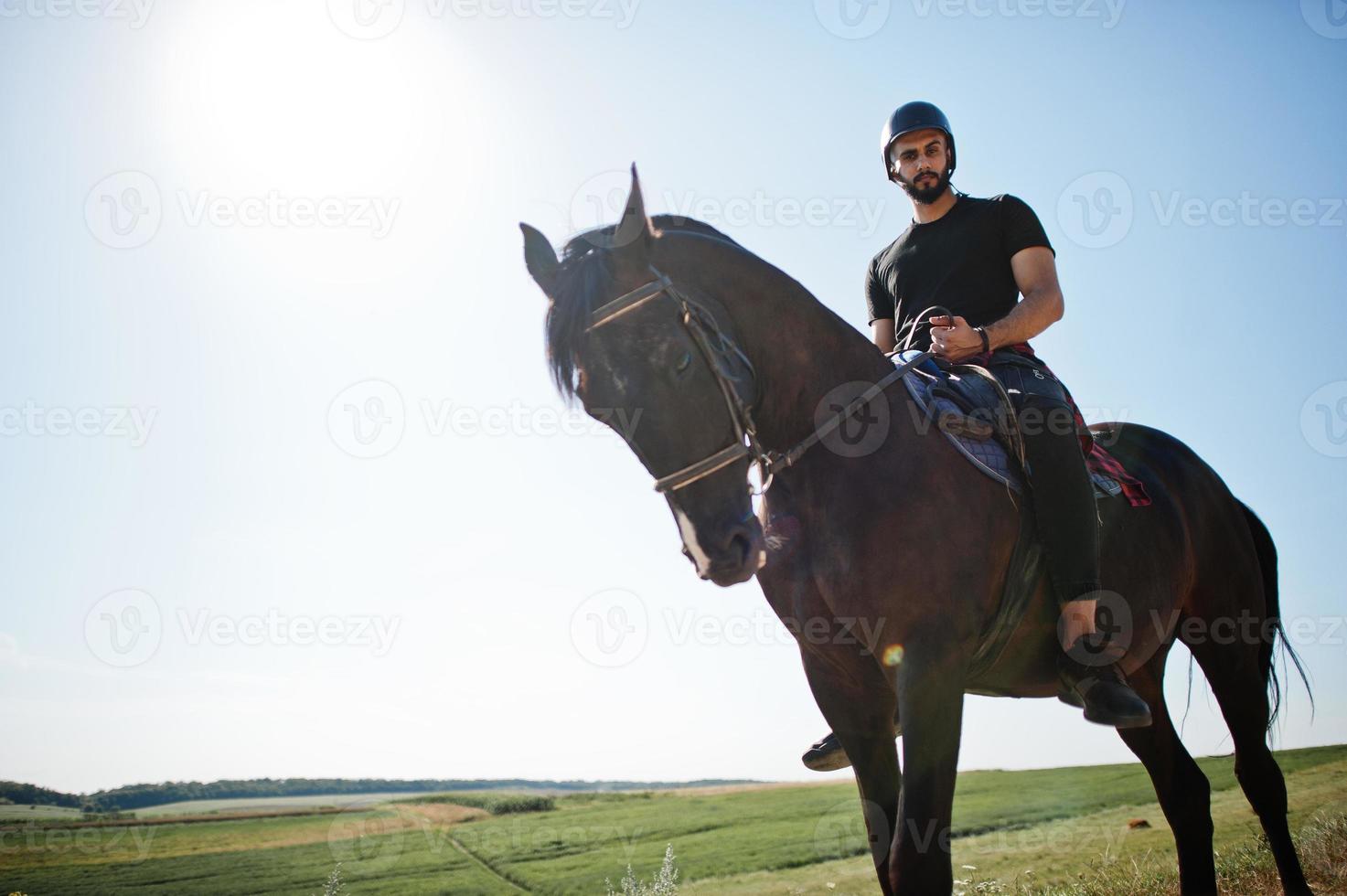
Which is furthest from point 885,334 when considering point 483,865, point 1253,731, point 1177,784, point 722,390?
point 483,865

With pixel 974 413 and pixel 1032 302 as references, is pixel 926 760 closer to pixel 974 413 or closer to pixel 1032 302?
A: pixel 974 413

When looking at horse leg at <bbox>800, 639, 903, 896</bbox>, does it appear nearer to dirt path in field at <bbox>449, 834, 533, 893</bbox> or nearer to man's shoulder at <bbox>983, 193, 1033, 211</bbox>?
man's shoulder at <bbox>983, 193, 1033, 211</bbox>

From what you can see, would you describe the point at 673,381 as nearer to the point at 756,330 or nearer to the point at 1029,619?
the point at 756,330

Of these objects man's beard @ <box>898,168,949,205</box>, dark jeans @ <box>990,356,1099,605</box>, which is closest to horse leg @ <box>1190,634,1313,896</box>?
dark jeans @ <box>990,356,1099,605</box>

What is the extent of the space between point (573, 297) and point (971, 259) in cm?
274

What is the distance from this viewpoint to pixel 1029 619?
4.03 m

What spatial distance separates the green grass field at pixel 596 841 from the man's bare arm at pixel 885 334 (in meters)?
18.2

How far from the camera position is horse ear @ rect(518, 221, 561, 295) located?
3.67 m

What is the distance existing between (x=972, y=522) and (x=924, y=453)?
0.39m

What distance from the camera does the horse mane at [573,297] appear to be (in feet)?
10.7

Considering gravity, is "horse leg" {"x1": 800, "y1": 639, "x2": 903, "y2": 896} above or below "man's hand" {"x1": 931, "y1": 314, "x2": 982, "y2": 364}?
below

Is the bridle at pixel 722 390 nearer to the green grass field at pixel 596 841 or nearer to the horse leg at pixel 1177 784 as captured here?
the horse leg at pixel 1177 784

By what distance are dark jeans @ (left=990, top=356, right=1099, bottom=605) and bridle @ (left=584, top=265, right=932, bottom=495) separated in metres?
1.07

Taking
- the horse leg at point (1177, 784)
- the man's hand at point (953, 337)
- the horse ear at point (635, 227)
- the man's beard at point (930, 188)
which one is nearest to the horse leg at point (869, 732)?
the man's hand at point (953, 337)
